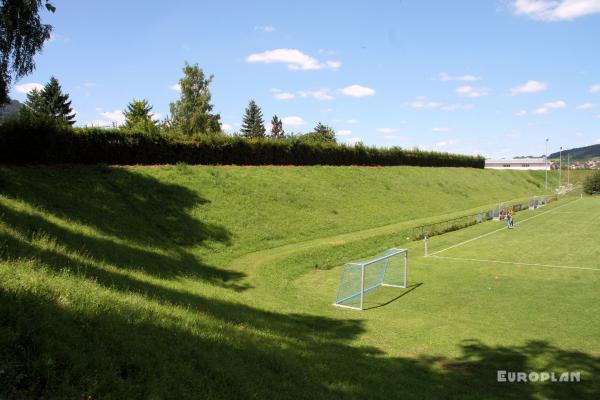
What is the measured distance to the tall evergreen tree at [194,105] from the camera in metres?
64.4

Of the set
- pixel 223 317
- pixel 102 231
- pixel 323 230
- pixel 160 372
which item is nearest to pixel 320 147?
pixel 323 230

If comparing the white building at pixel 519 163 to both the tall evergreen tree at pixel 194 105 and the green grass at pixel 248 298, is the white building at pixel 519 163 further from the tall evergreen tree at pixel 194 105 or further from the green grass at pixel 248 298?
the green grass at pixel 248 298

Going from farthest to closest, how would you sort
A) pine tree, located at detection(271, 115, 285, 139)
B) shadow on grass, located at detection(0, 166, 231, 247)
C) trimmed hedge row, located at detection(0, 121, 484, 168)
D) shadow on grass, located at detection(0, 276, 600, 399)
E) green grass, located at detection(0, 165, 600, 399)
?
pine tree, located at detection(271, 115, 285, 139), trimmed hedge row, located at detection(0, 121, 484, 168), shadow on grass, located at detection(0, 166, 231, 247), green grass, located at detection(0, 165, 600, 399), shadow on grass, located at detection(0, 276, 600, 399)

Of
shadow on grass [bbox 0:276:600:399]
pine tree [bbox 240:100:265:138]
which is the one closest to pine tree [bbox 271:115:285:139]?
pine tree [bbox 240:100:265:138]

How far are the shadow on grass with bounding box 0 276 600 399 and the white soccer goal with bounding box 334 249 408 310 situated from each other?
4573mm

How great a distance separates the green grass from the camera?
571 centimetres

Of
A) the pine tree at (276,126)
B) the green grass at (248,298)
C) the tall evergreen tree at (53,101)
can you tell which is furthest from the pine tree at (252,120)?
the green grass at (248,298)

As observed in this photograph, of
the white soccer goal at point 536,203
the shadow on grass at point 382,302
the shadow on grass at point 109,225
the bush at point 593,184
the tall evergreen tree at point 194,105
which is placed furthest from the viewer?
the bush at point 593,184

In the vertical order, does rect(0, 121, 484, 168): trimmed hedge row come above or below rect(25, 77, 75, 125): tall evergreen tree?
below

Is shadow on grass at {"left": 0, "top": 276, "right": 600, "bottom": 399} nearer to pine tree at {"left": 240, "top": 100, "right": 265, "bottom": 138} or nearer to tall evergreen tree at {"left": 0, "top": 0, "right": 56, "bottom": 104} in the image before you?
tall evergreen tree at {"left": 0, "top": 0, "right": 56, "bottom": 104}

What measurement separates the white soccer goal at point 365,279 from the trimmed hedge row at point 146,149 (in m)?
16.3

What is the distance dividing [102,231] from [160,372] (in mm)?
13101

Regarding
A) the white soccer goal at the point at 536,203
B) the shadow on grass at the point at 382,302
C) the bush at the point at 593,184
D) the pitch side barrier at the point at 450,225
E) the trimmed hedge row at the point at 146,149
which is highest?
the trimmed hedge row at the point at 146,149

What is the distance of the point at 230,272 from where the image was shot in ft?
63.6
